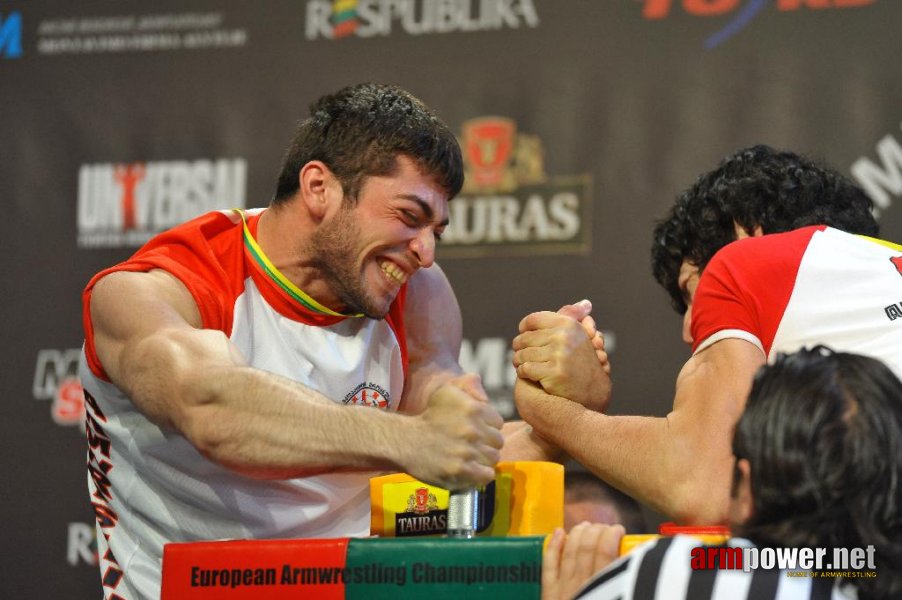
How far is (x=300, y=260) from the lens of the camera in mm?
2145

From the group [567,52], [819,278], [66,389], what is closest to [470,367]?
[567,52]

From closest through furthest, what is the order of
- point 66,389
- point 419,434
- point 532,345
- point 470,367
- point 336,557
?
point 336,557
point 419,434
point 532,345
point 470,367
point 66,389

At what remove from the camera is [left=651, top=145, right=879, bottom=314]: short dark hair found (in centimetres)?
212

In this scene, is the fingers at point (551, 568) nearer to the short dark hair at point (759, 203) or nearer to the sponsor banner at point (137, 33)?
the short dark hair at point (759, 203)

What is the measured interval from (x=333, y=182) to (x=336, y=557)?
3.08 feet

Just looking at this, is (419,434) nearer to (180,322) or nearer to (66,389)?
(180,322)

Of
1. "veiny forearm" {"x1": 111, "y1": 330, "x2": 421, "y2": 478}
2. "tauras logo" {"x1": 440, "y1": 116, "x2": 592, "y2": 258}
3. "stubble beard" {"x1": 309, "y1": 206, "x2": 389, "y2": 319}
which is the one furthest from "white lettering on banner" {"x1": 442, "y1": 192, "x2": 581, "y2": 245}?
"veiny forearm" {"x1": 111, "y1": 330, "x2": 421, "y2": 478}

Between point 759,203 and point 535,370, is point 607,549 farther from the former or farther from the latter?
point 759,203

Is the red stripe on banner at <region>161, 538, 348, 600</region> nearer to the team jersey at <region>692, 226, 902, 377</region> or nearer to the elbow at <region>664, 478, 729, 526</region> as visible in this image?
the elbow at <region>664, 478, 729, 526</region>

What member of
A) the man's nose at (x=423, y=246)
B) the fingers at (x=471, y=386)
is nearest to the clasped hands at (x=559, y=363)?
the man's nose at (x=423, y=246)

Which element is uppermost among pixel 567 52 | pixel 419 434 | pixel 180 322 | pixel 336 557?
pixel 567 52

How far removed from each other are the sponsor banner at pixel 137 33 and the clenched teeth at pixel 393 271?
144 cm

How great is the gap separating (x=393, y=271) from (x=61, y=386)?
4.87 ft

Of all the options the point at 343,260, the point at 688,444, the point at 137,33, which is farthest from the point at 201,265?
the point at 137,33
